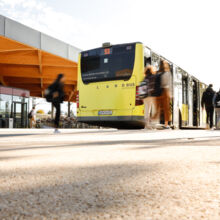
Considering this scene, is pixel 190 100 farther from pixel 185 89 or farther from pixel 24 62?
pixel 24 62

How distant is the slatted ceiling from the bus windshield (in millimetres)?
6944

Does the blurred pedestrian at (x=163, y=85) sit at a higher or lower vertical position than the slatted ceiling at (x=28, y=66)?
lower

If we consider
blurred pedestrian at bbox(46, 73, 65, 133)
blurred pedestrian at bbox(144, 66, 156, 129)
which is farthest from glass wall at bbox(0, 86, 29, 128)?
blurred pedestrian at bbox(46, 73, 65, 133)

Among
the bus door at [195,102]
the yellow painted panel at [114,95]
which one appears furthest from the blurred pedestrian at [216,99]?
the bus door at [195,102]

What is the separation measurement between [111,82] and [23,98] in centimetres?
1313

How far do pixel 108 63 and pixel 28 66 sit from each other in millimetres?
14093

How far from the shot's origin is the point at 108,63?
11.3 meters

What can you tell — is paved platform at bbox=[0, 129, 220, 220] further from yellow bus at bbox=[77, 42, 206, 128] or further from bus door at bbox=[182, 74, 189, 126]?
bus door at bbox=[182, 74, 189, 126]

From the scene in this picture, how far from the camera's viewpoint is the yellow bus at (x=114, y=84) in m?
10.6

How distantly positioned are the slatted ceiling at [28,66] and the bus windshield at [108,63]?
22.8 ft

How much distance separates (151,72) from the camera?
1068 cm

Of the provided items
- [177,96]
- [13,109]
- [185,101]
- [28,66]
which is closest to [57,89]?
[177,96]

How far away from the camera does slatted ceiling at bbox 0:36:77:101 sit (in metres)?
18.5

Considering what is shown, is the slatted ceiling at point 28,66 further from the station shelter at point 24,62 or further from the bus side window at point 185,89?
the bus side window at point 185,89
